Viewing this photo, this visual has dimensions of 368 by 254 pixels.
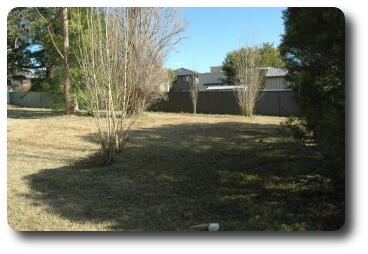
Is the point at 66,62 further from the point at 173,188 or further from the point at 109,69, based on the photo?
the point at 173,188

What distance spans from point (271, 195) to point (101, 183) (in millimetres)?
2230

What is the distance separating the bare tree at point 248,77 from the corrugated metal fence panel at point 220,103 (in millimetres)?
1015

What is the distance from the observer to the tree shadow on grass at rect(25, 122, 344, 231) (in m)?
2.94

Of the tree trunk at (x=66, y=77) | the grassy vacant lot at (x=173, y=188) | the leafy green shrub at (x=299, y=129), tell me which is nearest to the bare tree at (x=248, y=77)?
the tree trunk at (x=66, y=77)

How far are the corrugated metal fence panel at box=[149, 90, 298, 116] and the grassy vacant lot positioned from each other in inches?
348

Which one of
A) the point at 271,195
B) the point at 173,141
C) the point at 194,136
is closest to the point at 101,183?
the point at 271,195

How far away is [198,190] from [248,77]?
1118 cm

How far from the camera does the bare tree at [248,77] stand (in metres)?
14.0

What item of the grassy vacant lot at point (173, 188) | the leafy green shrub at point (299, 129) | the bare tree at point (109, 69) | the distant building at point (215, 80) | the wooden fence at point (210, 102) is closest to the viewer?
the grassy vacant lot at point (173, 188)

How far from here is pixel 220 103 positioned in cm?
1784

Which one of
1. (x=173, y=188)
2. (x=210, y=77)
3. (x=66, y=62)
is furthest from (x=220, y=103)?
(x=210, y=77)

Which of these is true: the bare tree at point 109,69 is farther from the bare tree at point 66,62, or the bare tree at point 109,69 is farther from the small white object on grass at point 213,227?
the bare tree at point 66,62

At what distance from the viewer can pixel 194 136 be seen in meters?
7.95
